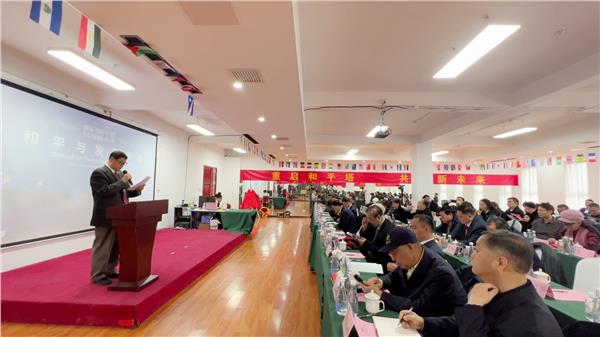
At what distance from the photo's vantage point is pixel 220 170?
1246 centimetres

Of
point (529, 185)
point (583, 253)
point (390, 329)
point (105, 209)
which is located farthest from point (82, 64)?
point (529, 185)

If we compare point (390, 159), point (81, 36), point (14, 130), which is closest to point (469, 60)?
point (81, 36)

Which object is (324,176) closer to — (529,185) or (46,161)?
(529,185)

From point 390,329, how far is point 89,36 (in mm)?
3117

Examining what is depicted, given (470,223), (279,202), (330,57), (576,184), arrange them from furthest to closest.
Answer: (279,202) < (576,184) < (470,223) < (330,57)

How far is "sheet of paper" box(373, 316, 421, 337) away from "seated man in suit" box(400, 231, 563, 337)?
0.75 feet

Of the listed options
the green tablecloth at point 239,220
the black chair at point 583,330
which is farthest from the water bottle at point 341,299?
the green tablecloth at point 239,220

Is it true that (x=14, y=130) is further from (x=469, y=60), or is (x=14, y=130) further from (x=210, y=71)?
(x=469, y=60)

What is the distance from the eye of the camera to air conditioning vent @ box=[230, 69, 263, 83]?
327 cm

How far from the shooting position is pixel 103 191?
10.3ft

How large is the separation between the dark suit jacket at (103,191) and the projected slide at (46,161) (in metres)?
1.46

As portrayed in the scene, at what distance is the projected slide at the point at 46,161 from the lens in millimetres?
3607

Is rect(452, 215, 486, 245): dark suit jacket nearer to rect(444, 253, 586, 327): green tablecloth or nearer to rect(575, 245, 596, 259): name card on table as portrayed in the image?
rect(575, 245, 596, 259): name card on table

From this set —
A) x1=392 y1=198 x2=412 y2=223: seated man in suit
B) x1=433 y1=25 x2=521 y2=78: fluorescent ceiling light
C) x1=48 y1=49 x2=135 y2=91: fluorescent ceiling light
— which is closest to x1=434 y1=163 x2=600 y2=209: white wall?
x1=392 y1=198 x2=412 y2=223: seated man in suit
